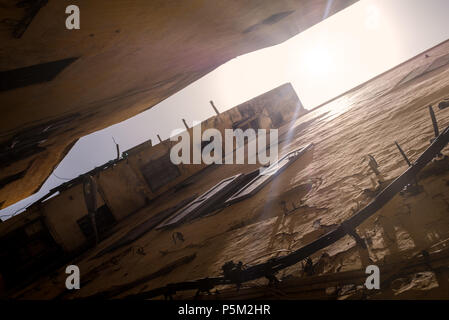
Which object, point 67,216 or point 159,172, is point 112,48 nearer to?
point 67,216

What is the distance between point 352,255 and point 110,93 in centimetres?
593

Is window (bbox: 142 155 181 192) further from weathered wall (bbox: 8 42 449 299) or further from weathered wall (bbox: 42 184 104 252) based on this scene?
weathered wall (bbox: 8 42 449 299)

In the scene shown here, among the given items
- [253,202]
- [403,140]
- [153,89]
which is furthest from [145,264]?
[153,89]

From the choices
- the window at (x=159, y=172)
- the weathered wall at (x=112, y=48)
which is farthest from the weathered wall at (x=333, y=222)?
the window at (x=159, y=172)

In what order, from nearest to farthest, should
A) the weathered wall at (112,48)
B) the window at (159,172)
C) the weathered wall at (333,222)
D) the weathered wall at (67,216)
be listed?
1. the weathered wall at (333,222)
2. the weathered wall at (112,48)
3. the weathered wall at (67,216)
4. the window at (159,172)

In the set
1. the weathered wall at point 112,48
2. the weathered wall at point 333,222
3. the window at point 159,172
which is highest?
the weathered wall at point 112,48

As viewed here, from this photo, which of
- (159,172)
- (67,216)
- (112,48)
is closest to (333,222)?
(112,48)

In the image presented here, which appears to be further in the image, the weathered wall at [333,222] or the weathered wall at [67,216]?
the weathered wall at [67,216]

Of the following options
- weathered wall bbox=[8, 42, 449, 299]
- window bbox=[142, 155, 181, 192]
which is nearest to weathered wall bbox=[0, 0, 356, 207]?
weathered wall bbox=[8, 42, 449, 299]

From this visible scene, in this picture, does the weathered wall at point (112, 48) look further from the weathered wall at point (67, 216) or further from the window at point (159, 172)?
the window at point (159, 172)

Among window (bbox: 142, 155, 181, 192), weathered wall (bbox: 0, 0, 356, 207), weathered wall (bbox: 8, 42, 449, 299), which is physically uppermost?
weathered wall (bbox: 0, 0, 356, 207)

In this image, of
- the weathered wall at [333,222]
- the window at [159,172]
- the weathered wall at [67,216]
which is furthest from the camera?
the window at [159,172]

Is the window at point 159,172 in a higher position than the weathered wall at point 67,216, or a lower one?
higher
